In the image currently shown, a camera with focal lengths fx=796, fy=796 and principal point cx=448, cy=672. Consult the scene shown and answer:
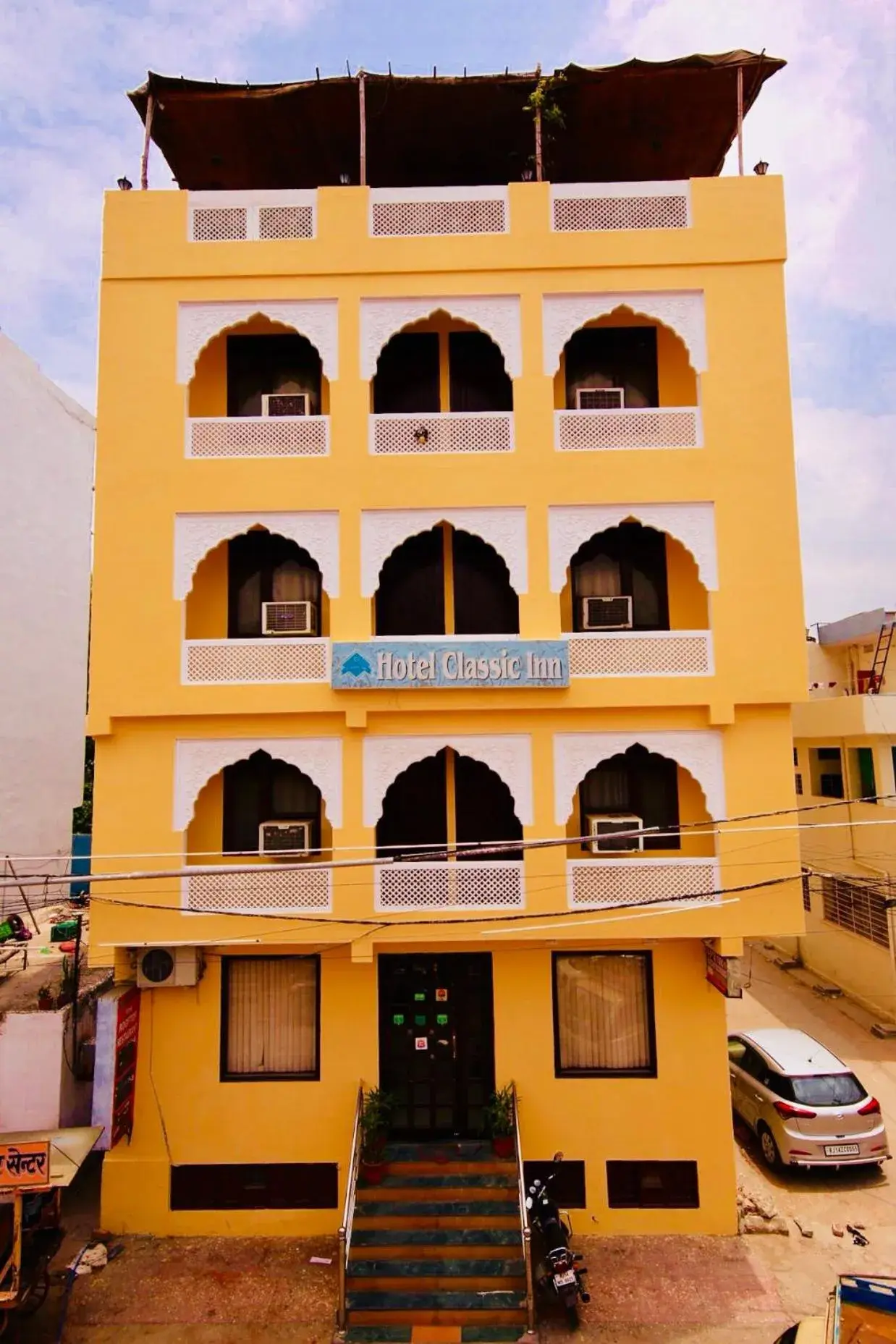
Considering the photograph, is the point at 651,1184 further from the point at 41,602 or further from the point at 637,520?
the point at 41,602

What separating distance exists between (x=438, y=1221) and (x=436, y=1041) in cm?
192

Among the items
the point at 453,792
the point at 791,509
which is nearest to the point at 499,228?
the point at 791,509

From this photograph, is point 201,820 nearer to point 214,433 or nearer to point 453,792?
point 453,792

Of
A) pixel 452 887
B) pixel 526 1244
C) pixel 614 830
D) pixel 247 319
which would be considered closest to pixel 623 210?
pixel 247 319

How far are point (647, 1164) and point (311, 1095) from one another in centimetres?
428

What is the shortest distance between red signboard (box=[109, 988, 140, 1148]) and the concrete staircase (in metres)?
3.04

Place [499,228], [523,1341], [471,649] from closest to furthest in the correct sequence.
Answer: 1. [523,1341]
2. [471,649]
3. [499,228]

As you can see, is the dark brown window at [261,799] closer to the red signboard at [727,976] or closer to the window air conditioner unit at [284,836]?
the window air conditioner unit at [284,836]

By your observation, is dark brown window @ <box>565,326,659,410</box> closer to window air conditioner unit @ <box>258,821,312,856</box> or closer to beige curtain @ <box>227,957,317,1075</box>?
window air conditioner unit @ <box>258,821,312,856</box>

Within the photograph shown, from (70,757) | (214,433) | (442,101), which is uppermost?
(442,101)

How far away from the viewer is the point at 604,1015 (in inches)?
406

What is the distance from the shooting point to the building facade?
53.2 feet

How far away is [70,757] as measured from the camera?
1725 cm

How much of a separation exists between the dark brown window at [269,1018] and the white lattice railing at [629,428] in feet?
24.7
